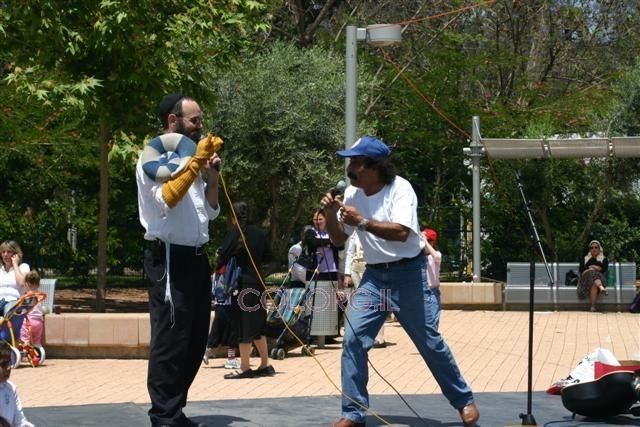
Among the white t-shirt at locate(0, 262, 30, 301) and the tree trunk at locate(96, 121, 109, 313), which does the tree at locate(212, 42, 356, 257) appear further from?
the white t-shirt at locate(0, 262, 30, 301)

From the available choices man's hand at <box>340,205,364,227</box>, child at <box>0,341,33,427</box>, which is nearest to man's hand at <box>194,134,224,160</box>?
man's hand at <box>340,205,364,227</box>

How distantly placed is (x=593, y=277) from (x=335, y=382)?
972cm

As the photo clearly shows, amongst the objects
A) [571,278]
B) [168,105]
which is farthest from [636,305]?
[168,105]

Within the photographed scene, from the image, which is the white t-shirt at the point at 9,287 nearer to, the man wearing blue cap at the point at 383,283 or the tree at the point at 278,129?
the man wearing blue cap at the point at 383,283

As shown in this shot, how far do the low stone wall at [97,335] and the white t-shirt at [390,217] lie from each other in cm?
522

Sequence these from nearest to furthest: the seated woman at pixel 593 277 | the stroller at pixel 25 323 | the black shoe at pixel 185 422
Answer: the black shoe at pixel 185 422
the stroller at pixel 25 323
the seated woman at pixel 593 277

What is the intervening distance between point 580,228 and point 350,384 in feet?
59.2

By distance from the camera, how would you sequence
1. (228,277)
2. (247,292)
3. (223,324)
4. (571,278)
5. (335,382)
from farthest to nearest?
(571,278) → (223,324) → (228,277) → (247,292) → (335,382)

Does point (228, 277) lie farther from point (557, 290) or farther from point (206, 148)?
point (557, 290)

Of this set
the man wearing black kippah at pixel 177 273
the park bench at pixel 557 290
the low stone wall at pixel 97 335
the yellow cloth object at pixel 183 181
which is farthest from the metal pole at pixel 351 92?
the yellow cloth object at pixel 183 181

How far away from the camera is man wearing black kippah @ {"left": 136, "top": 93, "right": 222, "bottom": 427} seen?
7301 mm

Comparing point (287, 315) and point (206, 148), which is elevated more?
point (206, 148)

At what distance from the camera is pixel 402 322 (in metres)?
7.79

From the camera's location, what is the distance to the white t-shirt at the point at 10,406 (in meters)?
7.50
